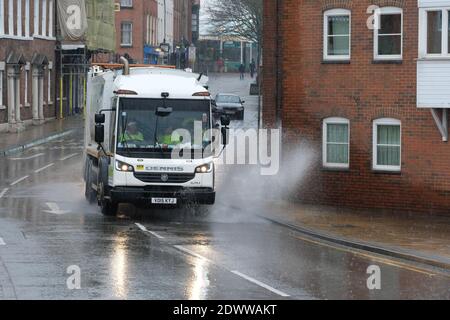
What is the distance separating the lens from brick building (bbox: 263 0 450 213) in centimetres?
2816

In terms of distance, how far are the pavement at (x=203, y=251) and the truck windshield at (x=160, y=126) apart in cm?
158

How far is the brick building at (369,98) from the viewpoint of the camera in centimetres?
2816

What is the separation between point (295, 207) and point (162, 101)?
227 inches

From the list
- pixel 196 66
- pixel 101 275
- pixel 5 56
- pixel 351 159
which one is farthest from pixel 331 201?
pixel 196 66

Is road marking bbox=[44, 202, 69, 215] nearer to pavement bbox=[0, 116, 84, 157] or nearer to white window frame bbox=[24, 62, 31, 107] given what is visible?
pavement bbox=[0, 116, 84, 157]

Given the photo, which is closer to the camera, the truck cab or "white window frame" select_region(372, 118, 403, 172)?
the truck cab

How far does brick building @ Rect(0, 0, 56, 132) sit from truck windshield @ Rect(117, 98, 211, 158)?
29.4m

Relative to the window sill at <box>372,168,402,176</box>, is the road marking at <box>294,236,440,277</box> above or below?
below

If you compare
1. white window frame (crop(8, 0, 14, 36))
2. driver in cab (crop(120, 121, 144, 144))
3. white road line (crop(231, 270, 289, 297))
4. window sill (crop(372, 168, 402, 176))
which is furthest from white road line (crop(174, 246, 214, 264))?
white window frame (crop(8, 0, 14, 36))

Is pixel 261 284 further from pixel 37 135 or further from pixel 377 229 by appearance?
pixel 37 135

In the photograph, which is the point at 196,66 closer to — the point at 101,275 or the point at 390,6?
the point at 390,6

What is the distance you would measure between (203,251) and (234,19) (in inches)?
2667

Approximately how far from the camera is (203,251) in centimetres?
1983

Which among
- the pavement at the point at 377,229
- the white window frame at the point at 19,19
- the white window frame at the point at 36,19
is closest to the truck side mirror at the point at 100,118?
the pavement at the point at 377,229
